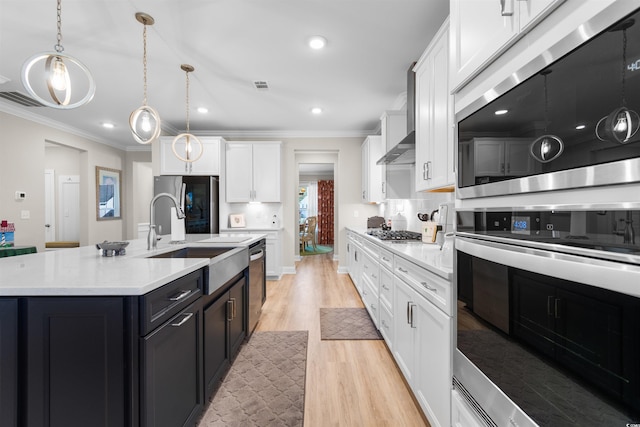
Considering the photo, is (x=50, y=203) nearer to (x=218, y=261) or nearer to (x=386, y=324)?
(x=218, y=261)

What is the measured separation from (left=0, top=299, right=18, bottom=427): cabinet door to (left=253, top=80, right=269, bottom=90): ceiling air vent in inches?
124

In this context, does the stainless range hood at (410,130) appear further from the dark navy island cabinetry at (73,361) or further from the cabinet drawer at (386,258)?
the dark navy island cabinetry at (73,361)

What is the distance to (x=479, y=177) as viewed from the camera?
41.3 inches

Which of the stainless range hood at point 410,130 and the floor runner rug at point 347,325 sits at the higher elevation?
the stainless range hood at point 410,130

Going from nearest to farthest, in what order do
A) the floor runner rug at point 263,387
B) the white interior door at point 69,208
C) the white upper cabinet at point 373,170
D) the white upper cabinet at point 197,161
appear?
the floor runner rug at point 263,387
the white upper cabinet at point 373,170
the white upper cabinet at point 197,161
the white interior door at point 69,208

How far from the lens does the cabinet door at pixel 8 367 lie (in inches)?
42.9

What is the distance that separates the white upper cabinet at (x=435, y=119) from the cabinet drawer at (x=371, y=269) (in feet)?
3.27

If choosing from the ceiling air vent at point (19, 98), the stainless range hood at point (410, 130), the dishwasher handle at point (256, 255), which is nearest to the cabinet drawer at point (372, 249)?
the stainless range hood at point (410, 130)

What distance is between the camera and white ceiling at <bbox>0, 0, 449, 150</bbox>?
90.1 inches

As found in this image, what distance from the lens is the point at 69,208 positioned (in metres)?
6.96

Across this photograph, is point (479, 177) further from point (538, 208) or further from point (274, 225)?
point (274, 225)

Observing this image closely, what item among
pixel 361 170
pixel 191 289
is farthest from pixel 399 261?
pixel 361 170

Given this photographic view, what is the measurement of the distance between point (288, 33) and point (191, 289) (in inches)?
88.3

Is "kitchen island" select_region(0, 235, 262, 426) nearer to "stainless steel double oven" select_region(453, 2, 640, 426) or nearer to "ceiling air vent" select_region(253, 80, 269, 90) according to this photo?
"stainless steel double oven" select_region(453, 2, 640, 426)
